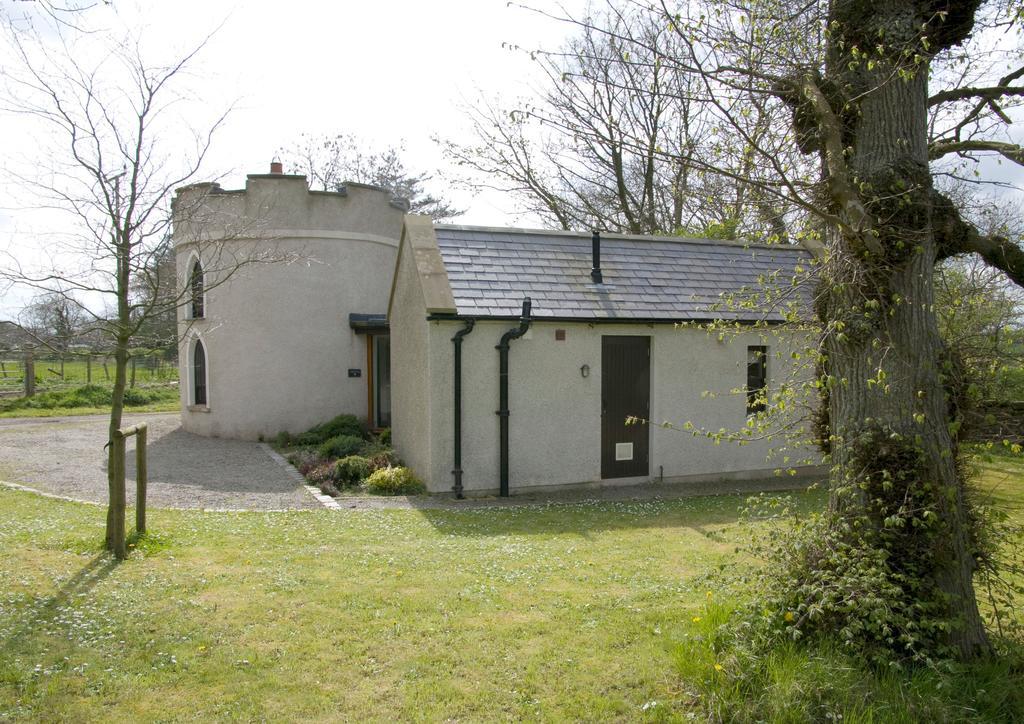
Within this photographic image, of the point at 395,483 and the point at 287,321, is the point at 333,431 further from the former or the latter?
the point at 395,483

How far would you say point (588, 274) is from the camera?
1208cm

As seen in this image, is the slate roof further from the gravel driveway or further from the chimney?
the gravel driveway

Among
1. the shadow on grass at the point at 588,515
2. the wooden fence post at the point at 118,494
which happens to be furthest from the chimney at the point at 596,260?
the wooden fence post at the point at 118,494

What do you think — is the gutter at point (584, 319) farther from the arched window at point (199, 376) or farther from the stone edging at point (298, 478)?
the arched window at point (199, 376)

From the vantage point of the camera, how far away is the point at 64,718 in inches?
148

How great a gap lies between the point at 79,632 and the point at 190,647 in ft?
2.76

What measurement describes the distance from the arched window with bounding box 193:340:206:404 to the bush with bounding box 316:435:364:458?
5385 millimetres

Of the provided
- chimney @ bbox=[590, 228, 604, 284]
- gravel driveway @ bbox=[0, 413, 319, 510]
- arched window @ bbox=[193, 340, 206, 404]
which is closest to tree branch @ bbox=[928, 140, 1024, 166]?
chimney @ bbox=[590, 228, 604, 284]

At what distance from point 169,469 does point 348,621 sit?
9.20 meters

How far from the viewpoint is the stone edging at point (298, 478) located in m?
10.1

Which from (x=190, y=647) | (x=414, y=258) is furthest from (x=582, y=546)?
(x=414, y=258)

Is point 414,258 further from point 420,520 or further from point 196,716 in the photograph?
point 196,716

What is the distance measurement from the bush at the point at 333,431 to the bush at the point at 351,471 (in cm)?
358

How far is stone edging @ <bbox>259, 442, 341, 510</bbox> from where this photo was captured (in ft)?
33.1
